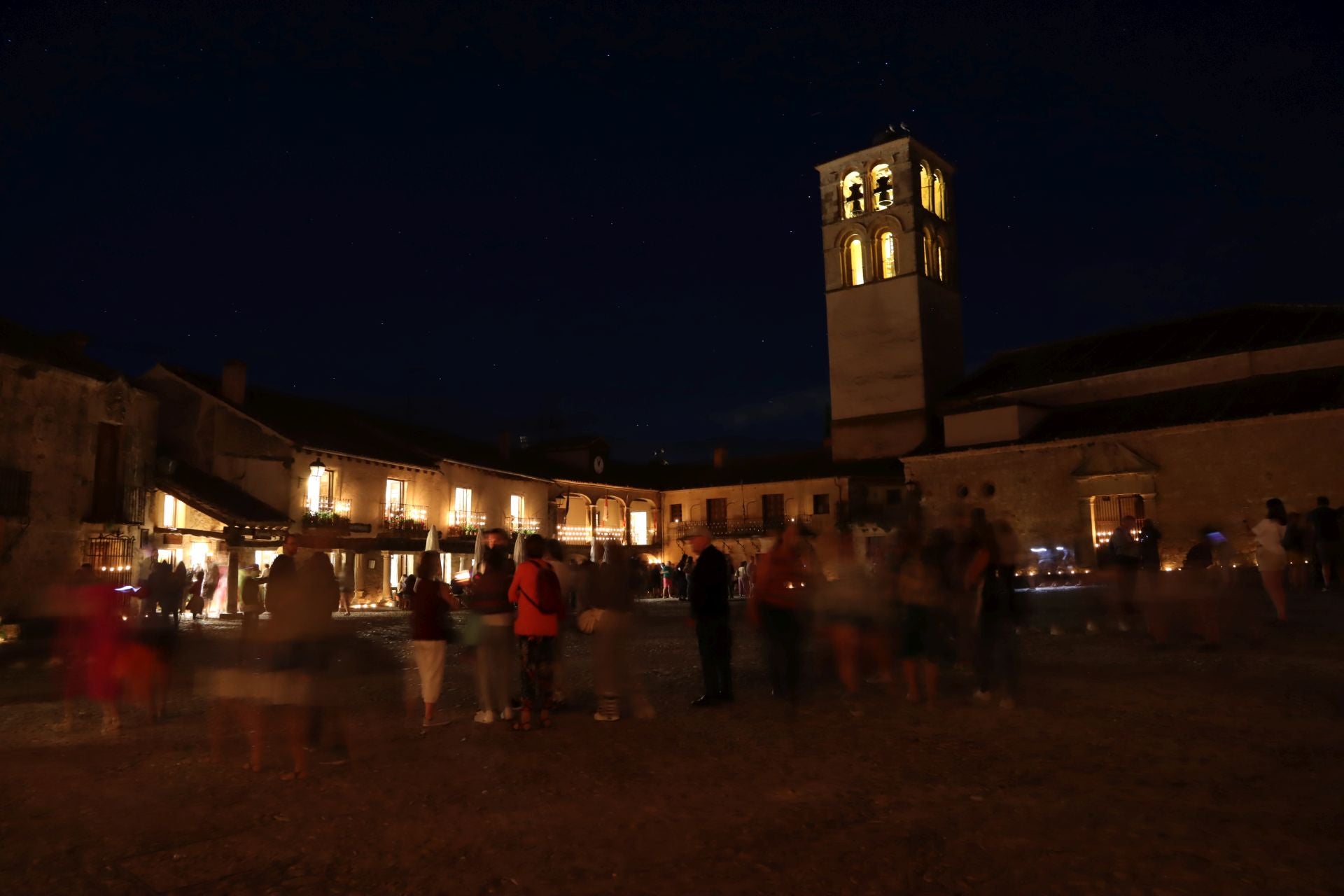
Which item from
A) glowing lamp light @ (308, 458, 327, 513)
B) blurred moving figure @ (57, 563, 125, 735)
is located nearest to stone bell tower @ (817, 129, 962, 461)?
glowing lamp light @ (308, 458, 327, 513)

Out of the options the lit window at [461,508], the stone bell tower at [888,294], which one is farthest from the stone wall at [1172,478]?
the lit window at [461,508]

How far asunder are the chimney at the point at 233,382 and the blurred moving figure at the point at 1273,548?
26.8m

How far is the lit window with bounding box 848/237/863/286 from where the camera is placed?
134 ft

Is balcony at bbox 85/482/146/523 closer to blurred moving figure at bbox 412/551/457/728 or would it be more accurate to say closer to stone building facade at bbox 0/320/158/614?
stone building facade at bbox 0/320/158/614

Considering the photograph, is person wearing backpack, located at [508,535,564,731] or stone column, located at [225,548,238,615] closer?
person wearing backpack, located at [508,535,564,731]

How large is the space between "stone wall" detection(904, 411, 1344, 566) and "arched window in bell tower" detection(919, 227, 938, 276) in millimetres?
11891

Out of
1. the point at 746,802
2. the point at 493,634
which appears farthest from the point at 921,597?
the point at 493,634

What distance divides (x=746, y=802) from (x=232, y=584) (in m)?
23.2

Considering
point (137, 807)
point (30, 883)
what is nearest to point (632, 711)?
point (137, 807)

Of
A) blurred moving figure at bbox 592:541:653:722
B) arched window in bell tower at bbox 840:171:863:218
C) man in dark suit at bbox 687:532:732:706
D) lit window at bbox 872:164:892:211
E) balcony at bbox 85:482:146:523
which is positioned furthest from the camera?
arched window in bell tower at bbox 840:171:863:218

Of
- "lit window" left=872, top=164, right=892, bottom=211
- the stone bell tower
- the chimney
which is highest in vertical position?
"lit window" left=872, top=164, right=892, bottom=211

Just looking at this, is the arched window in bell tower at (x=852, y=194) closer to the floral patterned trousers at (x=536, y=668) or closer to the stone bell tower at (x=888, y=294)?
the stone bell tower at (x=888, y=294)

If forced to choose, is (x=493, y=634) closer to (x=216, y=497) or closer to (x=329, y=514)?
(x=216, y=497)

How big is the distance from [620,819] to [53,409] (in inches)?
825
